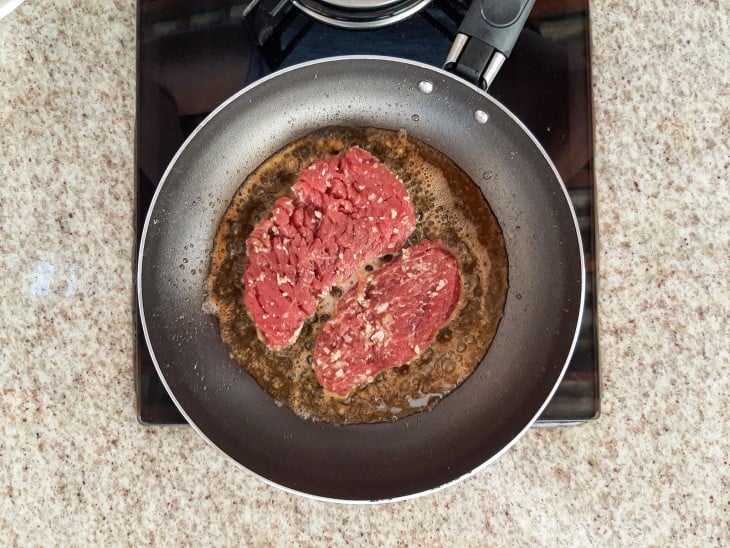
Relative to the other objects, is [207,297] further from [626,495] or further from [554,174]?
[626,495]

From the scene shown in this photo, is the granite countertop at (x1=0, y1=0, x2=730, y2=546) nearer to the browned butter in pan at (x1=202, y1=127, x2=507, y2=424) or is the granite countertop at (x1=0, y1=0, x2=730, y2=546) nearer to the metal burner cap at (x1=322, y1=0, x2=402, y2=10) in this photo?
the browned butter in pan at (x1=202, y1=127, x2=507, y2=424)

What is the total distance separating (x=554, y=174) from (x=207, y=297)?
534 mm

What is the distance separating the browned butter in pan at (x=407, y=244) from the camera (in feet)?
3.13

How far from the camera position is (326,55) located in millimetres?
946

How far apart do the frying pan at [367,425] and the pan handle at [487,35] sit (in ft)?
0.19

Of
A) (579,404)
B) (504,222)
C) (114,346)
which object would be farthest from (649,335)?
(114,346)

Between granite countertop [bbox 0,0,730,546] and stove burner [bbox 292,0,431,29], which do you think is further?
granite countertop [bbox 0,0,730,546]

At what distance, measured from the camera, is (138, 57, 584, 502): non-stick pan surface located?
36.0 inches

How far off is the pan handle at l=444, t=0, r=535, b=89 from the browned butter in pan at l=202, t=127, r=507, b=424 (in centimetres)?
15

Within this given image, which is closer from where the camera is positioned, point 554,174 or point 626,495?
point 554,174

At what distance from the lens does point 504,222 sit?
0.95m

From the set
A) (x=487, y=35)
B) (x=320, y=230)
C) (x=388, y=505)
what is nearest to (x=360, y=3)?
(x=487, y=35)

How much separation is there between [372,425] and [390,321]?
16 cm

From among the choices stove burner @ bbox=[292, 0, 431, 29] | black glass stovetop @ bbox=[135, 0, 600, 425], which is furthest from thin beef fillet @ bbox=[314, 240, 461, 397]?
stove burner @ bbox=[292, 0, 431, 29]
